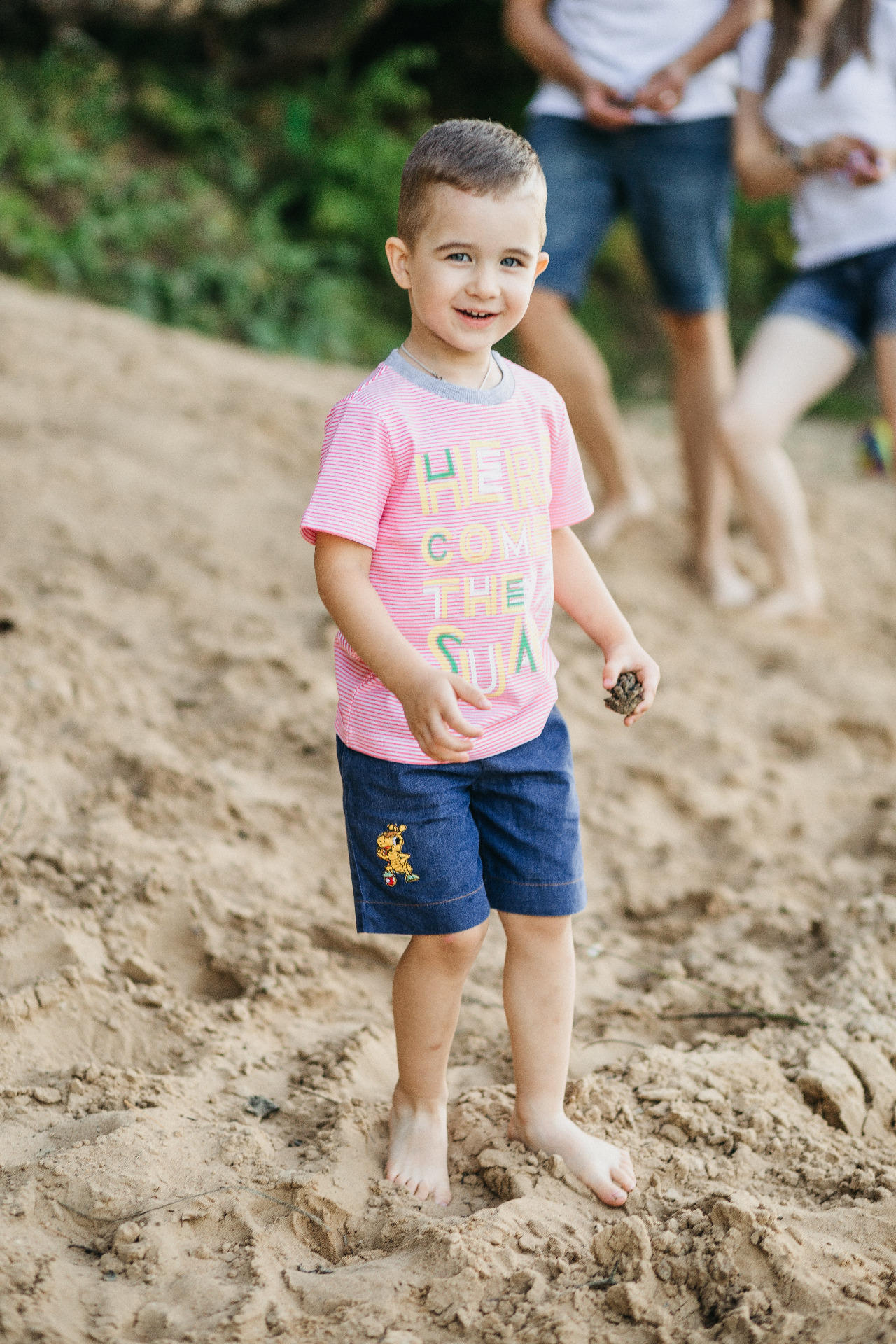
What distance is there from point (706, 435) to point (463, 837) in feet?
9.23

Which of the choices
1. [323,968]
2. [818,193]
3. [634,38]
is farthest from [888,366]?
[323,968]

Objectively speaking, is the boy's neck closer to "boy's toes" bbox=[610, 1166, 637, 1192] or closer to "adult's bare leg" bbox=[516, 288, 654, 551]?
"boy's toes" bbox=[610, 1166, 637, 1192]

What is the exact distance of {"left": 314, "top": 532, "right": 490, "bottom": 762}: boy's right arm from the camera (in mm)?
1604

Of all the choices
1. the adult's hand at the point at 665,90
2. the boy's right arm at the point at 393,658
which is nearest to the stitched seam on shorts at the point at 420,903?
the boy's right arm at the point at 393,658

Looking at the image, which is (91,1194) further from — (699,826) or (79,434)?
(79,434)

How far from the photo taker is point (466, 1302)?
1648 mm

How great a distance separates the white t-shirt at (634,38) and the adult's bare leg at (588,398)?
0.62m

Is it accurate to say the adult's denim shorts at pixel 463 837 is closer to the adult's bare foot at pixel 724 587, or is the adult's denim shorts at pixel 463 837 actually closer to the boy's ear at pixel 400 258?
the boy's ear at pixel 400 258

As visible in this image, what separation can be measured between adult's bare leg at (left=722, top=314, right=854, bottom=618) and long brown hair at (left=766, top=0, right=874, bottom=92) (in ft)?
2.35

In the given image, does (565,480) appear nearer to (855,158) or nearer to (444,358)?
(444,358)

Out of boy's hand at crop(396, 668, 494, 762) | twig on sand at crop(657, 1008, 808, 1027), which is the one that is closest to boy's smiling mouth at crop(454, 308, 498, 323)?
boy's hand at crop(396, 668, 494, 762)

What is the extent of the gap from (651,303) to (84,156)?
386 centimetres

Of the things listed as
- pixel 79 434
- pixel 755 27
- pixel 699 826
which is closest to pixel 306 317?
pixel 79 434

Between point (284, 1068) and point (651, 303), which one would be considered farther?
point (651, 303)
